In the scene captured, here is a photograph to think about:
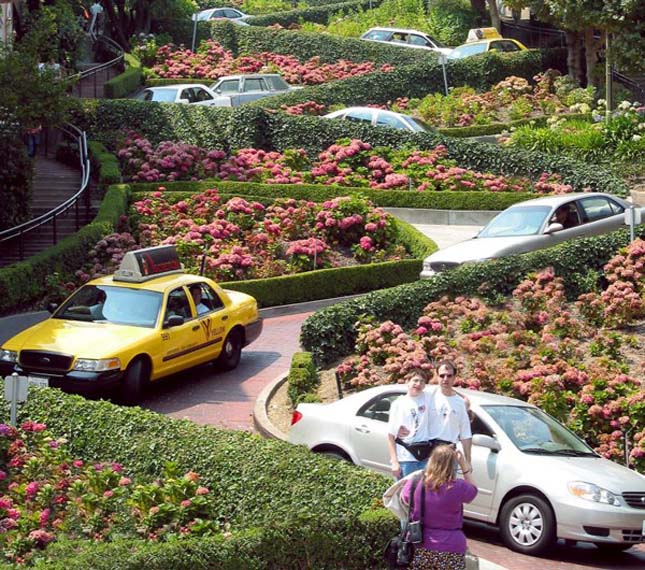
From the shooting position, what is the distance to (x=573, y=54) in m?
43.6

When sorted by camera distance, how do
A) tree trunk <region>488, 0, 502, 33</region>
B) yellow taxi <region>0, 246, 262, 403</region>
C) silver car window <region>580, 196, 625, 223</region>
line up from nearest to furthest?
yellow taxi <region>0, 246, 262, 403</region>, silver car window <region>580, 196, 625, 223</region>, tree trunk <region>488, 0, 502, 33</region>

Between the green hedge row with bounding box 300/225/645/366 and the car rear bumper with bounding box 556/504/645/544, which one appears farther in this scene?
the green hedge row with bounding box 300/225/645/366

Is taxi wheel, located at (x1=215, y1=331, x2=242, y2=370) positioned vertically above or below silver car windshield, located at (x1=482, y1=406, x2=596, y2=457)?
below

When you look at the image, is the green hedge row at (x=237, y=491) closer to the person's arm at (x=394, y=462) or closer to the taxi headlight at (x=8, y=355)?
the person's arm at (x=394, y=462)

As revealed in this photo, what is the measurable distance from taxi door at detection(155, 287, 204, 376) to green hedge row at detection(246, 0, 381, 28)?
135ft

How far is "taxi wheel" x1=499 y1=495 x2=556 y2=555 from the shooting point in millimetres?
12188

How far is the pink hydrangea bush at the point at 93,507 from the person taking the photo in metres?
10.9

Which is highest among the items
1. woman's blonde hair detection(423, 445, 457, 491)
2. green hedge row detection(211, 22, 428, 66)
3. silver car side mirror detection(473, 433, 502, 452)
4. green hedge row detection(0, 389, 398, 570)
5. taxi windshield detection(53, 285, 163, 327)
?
woman's blonde hair detection(423, 445, 457, 491)

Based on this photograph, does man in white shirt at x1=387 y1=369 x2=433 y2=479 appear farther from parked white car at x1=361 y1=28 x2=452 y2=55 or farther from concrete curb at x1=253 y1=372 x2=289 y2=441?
parked white car at x1=361 y1=28 x2=452 y2=55

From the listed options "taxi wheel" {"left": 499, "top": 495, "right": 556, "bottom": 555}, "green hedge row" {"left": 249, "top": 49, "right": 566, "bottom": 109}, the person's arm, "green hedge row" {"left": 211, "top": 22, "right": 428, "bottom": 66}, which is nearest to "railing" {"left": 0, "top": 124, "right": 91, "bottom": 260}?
"green hedge row" {"left": 249, "top": 49, "right": 566, "bottom": 109}

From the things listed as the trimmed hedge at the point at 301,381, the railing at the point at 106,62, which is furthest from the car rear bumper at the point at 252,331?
the railing at the point at 106,62

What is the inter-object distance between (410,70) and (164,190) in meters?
15.3

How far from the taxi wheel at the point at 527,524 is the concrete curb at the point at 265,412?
325 cm

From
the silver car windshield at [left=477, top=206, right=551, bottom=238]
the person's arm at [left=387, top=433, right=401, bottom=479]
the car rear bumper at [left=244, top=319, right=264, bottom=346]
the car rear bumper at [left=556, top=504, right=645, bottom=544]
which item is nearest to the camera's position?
the person's arm at [left=387, top=433, right=401, bottom=479]
